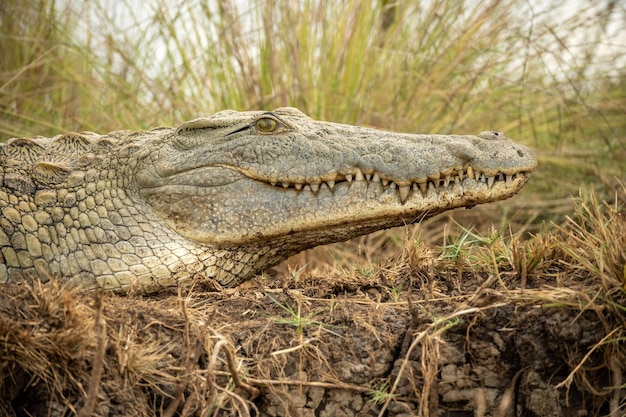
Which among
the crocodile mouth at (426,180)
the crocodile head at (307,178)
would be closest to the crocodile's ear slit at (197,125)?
the crocodile head at (307,178)

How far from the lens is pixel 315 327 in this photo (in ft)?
8.68

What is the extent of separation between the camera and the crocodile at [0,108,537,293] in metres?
3.11

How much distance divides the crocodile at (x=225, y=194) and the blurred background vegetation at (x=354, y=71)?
2124 millimetres

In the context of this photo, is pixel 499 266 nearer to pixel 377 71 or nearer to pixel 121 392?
pixel 121 392

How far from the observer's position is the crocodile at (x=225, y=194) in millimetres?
3113

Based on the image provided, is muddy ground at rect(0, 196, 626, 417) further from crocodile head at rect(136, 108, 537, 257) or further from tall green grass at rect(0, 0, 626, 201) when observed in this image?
tall green grass at rect(0, 0, 626, 201)

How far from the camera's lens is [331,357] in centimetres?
254

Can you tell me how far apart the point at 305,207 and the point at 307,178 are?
0.41 feet

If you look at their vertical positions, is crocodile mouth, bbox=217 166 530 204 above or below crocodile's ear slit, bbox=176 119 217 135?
below

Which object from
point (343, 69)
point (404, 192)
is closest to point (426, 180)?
point (404, 192)

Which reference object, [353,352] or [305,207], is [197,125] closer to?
[305,207]

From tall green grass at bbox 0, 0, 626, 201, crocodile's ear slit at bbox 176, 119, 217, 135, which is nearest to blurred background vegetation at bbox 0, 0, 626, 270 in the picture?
tall green grass at bbox 0, 0, 626, 201

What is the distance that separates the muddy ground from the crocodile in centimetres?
43

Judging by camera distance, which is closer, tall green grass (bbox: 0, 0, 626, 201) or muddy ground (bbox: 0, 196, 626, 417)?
muddy ground (bbox: 0, 196, 626, 417)
